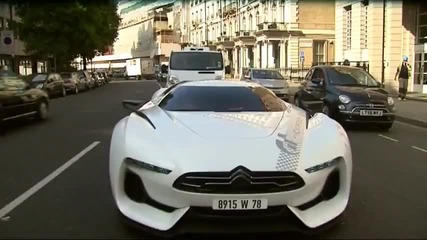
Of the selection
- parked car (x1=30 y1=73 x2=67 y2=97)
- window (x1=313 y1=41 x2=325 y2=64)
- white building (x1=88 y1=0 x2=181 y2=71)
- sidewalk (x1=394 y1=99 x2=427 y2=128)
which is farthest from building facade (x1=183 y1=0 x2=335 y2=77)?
white building (x1=88 y1=0 x2=181 y2=71)

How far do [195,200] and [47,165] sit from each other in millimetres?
4590

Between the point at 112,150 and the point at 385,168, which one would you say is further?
the point at 385,168

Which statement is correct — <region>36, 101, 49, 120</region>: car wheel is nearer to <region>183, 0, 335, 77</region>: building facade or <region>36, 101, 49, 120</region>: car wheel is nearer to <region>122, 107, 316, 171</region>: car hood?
<region>122, 107, 316, 171</region>: car hood

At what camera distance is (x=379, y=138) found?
37.5 ft

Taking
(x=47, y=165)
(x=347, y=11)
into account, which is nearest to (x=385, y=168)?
(x=47, y=165)

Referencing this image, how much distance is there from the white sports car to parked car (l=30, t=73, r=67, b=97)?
2350cm

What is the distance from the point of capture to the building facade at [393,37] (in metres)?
28.1

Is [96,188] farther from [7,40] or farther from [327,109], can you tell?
[7,40]

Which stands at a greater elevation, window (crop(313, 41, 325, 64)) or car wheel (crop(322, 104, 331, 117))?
window (crop(313, 41, 325, 64))

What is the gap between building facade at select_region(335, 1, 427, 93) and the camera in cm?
2809

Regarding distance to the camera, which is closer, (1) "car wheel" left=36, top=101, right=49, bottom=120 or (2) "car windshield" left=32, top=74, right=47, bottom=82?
(1) "car wheel" left=36, top=101, right=49, bottom=120

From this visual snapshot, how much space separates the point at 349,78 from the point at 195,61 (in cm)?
679

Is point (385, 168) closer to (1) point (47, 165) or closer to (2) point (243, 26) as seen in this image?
(1) point (47, 165)

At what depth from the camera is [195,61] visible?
18859 millimetres
